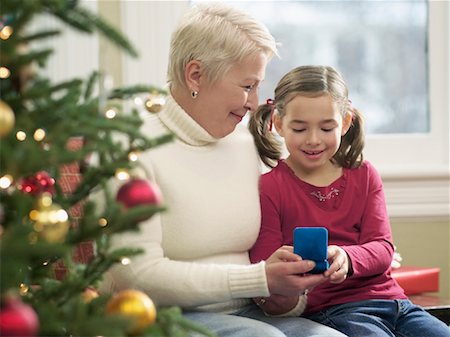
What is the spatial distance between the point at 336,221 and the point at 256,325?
392 millimetres

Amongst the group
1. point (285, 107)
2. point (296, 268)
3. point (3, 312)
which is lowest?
point (296, 268)

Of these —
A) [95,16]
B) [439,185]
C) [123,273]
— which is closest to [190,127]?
[123,273]

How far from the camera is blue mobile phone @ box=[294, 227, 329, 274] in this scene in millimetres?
1718

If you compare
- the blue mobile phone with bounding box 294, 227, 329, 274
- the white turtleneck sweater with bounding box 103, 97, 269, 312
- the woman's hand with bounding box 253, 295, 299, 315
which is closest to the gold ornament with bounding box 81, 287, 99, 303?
the white turtleneck sweater with bounding box 103, 97, 269, 312

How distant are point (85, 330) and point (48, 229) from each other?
0.38 feet

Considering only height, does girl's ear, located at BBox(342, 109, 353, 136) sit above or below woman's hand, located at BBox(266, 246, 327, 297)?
above

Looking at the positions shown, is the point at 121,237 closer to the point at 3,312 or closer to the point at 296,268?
the point at 296,268

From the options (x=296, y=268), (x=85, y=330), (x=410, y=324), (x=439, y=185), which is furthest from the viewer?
(x=439, y=185)

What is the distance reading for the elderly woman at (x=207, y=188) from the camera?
173 cm

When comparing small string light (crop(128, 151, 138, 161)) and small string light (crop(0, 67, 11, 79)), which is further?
small string light (crop(128, 151, 138, 161))

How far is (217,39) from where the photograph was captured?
183 centimetres

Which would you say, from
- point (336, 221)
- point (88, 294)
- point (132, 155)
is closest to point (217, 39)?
point (336, 221)

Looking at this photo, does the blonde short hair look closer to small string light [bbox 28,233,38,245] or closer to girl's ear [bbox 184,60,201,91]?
girl's ear [bbox 184,60,201,91]

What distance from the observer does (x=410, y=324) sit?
193 cm
